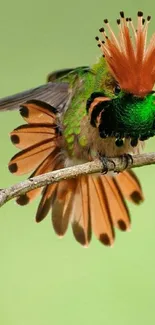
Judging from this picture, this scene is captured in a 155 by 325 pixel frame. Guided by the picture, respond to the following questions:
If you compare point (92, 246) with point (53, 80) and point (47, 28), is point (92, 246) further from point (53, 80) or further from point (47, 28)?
point (47, 28)

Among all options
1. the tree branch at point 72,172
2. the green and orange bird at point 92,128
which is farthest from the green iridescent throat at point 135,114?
the tree branch at point 72,172

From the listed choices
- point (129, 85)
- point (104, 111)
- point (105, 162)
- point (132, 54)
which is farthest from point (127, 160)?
point (132, 54)

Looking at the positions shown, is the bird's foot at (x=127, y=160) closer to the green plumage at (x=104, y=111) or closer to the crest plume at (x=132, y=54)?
the green plumage at (x=104, y=111)

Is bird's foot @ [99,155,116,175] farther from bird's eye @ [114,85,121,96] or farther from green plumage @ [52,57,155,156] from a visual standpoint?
bird's eye @ [114,85,121,96]

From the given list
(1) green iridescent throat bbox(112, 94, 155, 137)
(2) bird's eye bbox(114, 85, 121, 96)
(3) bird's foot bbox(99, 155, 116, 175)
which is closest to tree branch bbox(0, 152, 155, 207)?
(3) bird's foot bbox(99, 155, 116, 175)

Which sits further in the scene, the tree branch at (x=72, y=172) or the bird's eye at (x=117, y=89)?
the bird's eye at (x=117, y=89)

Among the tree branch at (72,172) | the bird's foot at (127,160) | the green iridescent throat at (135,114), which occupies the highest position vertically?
the green iridescent throat at (135,114)

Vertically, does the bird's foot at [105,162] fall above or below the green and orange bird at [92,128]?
below

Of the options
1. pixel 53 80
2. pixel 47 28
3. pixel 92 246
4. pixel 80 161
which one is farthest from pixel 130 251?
pixel 47 28

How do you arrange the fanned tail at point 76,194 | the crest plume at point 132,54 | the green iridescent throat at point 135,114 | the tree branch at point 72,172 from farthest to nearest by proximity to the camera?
the fanned tail at point 76,194
the green iridescent throat at point 135,114
the crest plume at point 132,54
the tree branch at point 72,172
